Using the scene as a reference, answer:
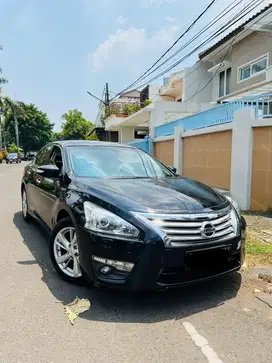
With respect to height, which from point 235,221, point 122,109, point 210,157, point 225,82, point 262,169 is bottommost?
point 235,221

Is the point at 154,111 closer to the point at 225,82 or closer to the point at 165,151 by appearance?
the point at 165,151

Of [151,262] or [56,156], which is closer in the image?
[151,262]

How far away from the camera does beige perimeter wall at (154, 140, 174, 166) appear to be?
11.3m

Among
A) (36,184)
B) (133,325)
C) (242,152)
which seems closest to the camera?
(133,325)

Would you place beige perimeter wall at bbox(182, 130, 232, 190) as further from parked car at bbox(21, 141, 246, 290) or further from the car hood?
parked car at bbox(21, 141, 246, 290)

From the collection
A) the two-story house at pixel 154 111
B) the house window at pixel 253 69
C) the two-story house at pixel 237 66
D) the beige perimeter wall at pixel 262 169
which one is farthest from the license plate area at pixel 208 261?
the house window at pixel 253 69

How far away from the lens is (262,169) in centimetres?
686

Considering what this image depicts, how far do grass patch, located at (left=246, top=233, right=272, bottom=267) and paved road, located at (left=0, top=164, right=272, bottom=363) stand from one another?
2.32 ft

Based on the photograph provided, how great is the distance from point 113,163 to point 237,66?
43.2 ft

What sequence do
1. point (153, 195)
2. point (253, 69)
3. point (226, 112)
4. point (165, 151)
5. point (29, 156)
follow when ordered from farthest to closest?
point (29, 156)
point (253, 69)
point (165, 151)
point (226, 112)
point (153, 195)

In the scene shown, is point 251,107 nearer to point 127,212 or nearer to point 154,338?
point 127,212

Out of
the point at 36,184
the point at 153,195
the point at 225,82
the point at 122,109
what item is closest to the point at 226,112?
the point at 36,184

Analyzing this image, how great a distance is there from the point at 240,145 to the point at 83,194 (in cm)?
486

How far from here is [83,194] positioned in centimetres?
331
